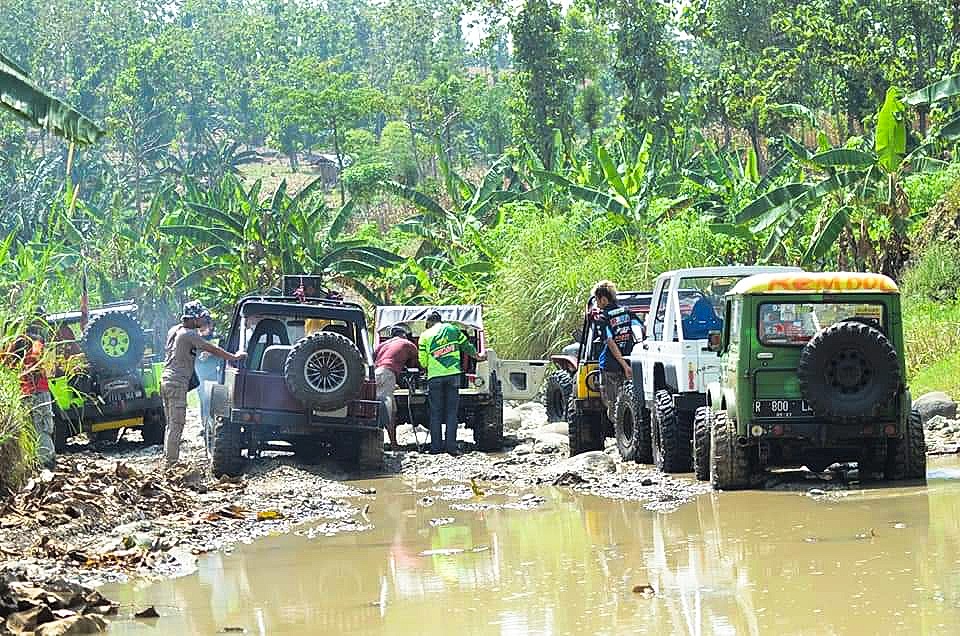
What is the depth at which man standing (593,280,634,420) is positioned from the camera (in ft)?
50.5

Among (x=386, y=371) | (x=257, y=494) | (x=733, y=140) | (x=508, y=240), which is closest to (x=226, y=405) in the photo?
(x=257, y=494)

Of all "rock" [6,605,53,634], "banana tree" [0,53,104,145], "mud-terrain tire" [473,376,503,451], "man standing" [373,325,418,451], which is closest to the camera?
"rock" [6,605,53,634]

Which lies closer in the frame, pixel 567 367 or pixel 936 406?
pixel 936 406

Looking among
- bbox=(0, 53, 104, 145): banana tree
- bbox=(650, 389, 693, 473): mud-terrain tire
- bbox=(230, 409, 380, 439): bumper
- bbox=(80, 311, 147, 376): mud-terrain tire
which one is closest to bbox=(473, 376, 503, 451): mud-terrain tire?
bbox=(230, 409, 380, 439): bumper

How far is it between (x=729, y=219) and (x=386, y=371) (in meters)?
14.1

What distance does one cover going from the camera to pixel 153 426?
64.1ft

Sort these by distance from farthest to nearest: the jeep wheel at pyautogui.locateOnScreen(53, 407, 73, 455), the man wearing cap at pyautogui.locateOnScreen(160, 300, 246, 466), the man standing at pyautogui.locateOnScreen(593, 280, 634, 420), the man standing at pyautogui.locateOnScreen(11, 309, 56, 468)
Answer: the jeep wheel at pyautogui.locateOnScreen(53, 407, 73, 455), the man standing at pyautogui.locateOnScreen(593, 280, 634, 420), the man wearing cap at pyautogui.locateOnScreen(160, 300, 246, 466), the man standing at pyautogui.locateOnScreen(11, 309, 56, 468)

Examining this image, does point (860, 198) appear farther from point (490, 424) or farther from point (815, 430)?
point (815, 430)

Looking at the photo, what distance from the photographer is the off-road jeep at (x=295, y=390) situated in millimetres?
14414

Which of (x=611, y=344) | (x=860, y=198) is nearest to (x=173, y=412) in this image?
(x=611, y=344)

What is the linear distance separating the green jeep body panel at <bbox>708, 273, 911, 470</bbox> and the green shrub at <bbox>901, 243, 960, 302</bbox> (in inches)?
519

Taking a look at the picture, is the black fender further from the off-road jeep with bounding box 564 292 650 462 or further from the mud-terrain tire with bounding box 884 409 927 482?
the mud-terrain tire with bounding box 884 409 927 482

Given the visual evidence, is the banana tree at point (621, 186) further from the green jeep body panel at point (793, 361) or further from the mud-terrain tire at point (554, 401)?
the green jeep body panel at point (793, 361)

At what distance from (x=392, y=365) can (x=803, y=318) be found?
629cm
